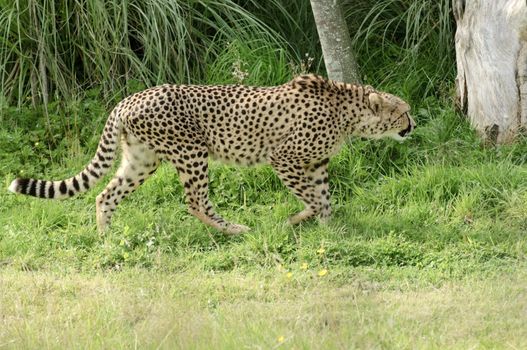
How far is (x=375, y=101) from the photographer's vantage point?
22.1 feet

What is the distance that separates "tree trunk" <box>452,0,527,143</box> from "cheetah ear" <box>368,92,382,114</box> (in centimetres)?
92

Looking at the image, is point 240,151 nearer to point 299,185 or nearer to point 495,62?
point 299,185

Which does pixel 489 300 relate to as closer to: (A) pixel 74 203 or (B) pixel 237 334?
(B) pixel 237 334

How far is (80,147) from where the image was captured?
7.72m

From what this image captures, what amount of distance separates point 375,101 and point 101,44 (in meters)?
2.40

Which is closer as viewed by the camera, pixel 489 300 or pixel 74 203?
pixel 489 300

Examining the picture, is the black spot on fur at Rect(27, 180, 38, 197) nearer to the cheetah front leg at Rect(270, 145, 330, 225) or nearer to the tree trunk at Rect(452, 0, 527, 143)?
the cheetah front leg at Rect(270, 145, 330, 225)

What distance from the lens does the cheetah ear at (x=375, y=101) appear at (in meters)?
6.71

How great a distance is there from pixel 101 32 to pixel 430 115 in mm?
2565

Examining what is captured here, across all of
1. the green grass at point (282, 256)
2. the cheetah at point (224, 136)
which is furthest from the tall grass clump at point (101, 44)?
the cheetah at point (224, 136)

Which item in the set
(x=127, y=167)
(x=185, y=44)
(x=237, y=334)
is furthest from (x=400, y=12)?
(x=237, y=334)

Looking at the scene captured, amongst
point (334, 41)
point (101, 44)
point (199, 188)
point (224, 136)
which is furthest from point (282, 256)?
point (101, 44)

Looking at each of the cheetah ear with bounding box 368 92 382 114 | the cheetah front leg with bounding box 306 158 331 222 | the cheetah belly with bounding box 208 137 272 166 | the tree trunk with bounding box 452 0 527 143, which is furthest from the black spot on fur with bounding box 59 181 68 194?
the tree trunk with bounding box 452 0 527 143

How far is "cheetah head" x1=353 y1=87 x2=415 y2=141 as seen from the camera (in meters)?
6.75
